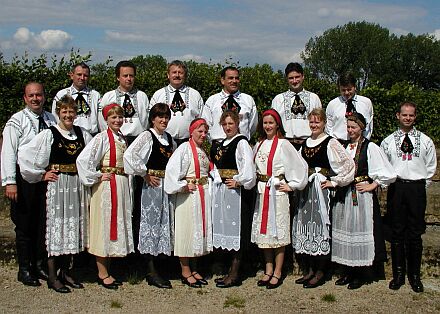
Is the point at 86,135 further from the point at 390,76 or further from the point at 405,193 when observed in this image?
the point at 390,76

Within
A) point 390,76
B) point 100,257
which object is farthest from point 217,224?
point 390,76

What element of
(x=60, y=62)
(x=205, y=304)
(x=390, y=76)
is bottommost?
(x=205, y=304)

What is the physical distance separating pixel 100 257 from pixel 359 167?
2.48m

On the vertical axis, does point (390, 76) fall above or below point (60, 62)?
above

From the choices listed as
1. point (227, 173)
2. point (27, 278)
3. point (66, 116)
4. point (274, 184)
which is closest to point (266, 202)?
point (274, 184)

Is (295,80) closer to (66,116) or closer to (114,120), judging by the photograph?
(114,120)

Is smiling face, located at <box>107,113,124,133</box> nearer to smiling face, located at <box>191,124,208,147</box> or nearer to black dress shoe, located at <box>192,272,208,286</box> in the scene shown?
smiling face, located at <box>191,124,208,147</box>

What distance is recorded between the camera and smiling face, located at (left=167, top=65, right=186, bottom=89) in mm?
5535

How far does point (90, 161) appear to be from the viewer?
4.59 meters

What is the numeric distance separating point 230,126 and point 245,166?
1.34 feet

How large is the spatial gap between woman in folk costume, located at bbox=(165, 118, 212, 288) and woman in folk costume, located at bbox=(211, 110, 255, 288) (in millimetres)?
95

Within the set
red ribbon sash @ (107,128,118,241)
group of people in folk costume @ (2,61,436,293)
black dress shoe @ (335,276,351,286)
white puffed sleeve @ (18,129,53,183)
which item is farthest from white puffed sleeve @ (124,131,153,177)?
black dress shoe @ (335,276,351,286)

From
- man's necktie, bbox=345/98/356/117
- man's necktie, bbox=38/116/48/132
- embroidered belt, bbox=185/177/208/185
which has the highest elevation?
man's necktie, bbox=345/98/356/117

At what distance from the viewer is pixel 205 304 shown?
450 cm
